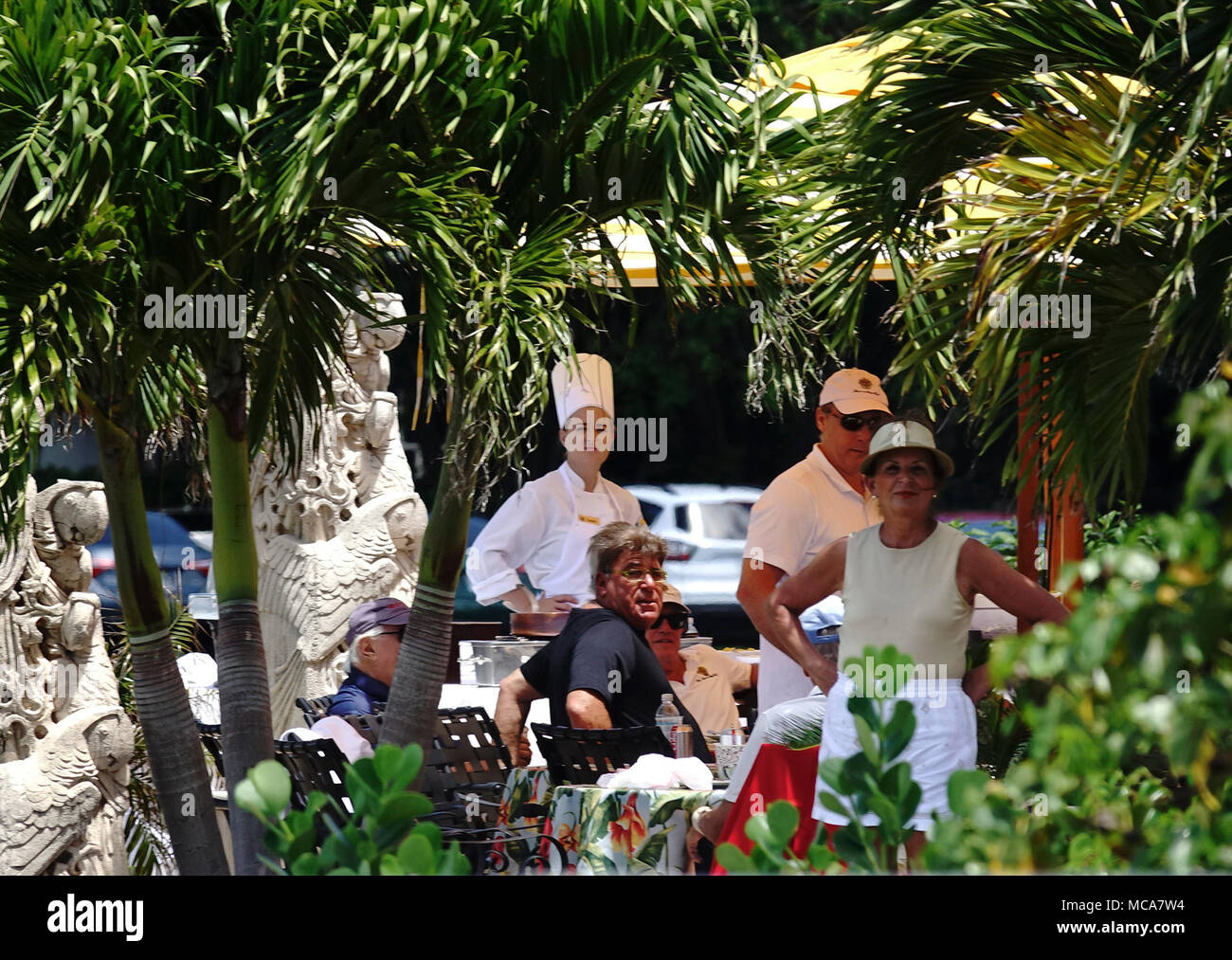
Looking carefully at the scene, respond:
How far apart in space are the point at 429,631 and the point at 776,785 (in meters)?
1.37

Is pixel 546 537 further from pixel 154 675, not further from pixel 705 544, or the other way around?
pixel 705 544

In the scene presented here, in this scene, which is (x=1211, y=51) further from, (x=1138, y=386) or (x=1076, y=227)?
(x=1138, y=386)

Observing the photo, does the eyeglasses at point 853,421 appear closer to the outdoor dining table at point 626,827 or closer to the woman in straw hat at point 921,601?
the woman in straw hat at point 921,601

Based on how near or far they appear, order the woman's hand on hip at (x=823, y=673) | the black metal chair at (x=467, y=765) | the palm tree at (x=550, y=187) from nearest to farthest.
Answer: the woman's hand on hip at (x=823, y=673)
the palm tree at (x=550, y=187)
the black metal chair at (x=467, y=765)

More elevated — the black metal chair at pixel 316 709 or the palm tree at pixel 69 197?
the palm tree at pixel 69 197

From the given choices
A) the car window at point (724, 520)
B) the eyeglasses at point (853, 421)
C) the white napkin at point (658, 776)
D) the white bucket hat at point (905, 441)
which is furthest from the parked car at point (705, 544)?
the white bucket hat at point (905, 441)

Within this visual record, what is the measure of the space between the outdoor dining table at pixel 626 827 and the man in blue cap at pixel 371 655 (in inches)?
51.6

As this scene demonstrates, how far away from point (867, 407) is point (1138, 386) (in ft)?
4.01

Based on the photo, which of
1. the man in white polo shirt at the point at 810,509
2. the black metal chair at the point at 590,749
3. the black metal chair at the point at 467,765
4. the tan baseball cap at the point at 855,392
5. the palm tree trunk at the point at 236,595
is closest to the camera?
the black metal chair at the point at 590,749


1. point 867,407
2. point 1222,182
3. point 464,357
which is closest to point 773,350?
point 867,407

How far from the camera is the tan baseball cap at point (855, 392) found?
5715 mm

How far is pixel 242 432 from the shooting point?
522cm

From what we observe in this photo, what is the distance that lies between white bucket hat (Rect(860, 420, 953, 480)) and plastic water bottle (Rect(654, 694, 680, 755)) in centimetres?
116

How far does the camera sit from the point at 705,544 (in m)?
16.2
